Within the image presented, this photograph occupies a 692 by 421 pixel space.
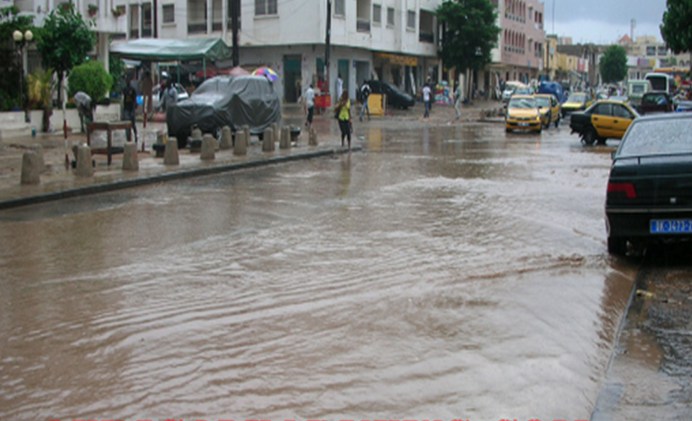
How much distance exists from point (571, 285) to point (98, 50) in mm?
29594

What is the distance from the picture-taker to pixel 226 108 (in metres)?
24.2

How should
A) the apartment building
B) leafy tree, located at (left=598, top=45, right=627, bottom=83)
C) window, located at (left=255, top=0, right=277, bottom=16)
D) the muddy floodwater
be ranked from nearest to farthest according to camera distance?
1. the muddy floodwater
2. window, located at (left=255, top=0, right=277, bottom=16)
3. the apartment building
4. leafy tree, located at (left=598, top=45, right=627, bottom=83)

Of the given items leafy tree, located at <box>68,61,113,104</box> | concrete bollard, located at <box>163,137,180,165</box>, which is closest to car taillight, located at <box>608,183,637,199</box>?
concrete bollard, located at <box>163,137,180,165</box>

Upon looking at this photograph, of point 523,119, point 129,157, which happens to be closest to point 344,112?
point 129,157

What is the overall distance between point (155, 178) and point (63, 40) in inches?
503

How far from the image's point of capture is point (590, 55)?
15050cm

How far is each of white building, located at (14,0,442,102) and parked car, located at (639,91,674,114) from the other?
18.1 meters

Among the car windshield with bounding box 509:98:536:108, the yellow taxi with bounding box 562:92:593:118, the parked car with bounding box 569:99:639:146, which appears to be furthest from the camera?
the yellow taxi with bounding box 562:92:593:118

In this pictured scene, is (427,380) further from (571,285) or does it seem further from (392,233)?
(392,233)

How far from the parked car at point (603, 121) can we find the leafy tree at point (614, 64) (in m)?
123

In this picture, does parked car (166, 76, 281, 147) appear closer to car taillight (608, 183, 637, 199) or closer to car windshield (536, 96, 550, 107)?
car taillight (608, 183, 637, 199)

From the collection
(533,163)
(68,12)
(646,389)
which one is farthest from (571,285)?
(68,12)

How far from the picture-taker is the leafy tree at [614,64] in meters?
144

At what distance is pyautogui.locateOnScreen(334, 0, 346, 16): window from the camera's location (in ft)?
176
